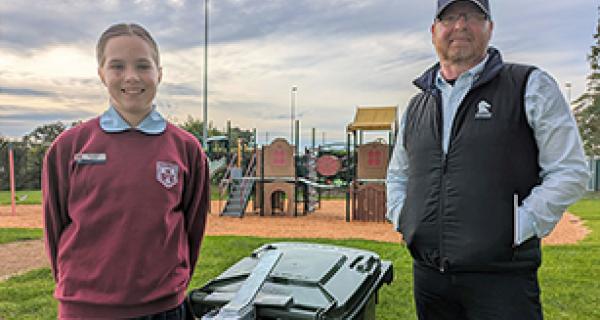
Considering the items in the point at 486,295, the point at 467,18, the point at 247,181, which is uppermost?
the point at 467,18

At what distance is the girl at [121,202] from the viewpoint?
4.72 feet

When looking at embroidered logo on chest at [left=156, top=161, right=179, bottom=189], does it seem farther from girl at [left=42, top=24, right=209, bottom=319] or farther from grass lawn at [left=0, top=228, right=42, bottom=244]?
grass lawn at [left=0, top=228, right=42, bottom=244]

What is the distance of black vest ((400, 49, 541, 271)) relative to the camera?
5.41ft

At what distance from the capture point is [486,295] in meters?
1.68

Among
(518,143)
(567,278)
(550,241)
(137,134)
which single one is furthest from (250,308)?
(550,241)

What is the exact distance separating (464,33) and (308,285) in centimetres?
112

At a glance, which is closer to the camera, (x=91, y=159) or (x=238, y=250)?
(x=91, y=159)

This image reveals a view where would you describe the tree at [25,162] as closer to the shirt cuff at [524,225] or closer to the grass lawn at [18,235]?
the grass lawn at [18,235]

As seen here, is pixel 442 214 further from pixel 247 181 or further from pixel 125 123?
pixel 247 181

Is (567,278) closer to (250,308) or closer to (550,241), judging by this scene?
(550,241)

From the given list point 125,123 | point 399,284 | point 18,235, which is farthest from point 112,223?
point 18,235

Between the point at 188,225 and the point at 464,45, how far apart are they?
1.23 m

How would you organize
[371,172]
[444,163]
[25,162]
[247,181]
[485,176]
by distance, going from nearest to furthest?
1. [485,176]
2. [444,163]
3. [371,172]
4. [247,181]
5. [25,162]

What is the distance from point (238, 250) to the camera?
6.67m
